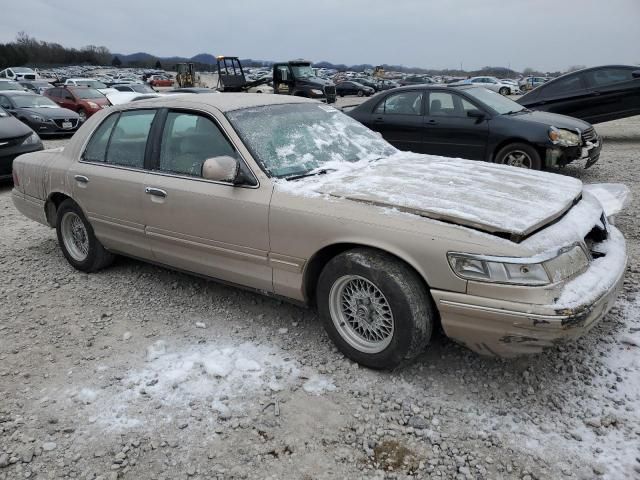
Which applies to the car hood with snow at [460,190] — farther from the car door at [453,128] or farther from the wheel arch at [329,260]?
the car door at [453,128]

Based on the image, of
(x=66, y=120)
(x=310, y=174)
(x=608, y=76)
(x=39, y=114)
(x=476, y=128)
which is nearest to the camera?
(x=310, y=174)

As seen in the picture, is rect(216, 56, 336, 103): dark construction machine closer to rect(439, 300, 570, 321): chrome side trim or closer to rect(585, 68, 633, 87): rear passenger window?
rect(585, 68, 633, 87): rear passenger window

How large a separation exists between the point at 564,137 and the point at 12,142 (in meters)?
8.50

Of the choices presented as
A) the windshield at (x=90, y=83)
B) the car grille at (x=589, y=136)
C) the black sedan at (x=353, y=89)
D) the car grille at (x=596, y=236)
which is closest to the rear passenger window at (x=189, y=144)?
the car grille at (x=596, y=236)

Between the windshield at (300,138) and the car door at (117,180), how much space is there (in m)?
0.95

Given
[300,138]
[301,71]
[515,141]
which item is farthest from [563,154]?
[301,71]

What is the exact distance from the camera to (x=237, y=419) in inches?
109

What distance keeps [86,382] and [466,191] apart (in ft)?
8.38

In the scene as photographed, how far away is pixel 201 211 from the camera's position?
357cm

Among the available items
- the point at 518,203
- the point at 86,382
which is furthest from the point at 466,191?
the point at 86,382

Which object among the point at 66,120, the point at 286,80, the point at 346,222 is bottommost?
the point at 66,120

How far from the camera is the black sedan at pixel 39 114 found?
14406mm

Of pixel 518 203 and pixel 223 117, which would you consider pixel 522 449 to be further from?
pixel 223 117

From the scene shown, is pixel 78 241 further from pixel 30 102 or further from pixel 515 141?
pixel 30 102
